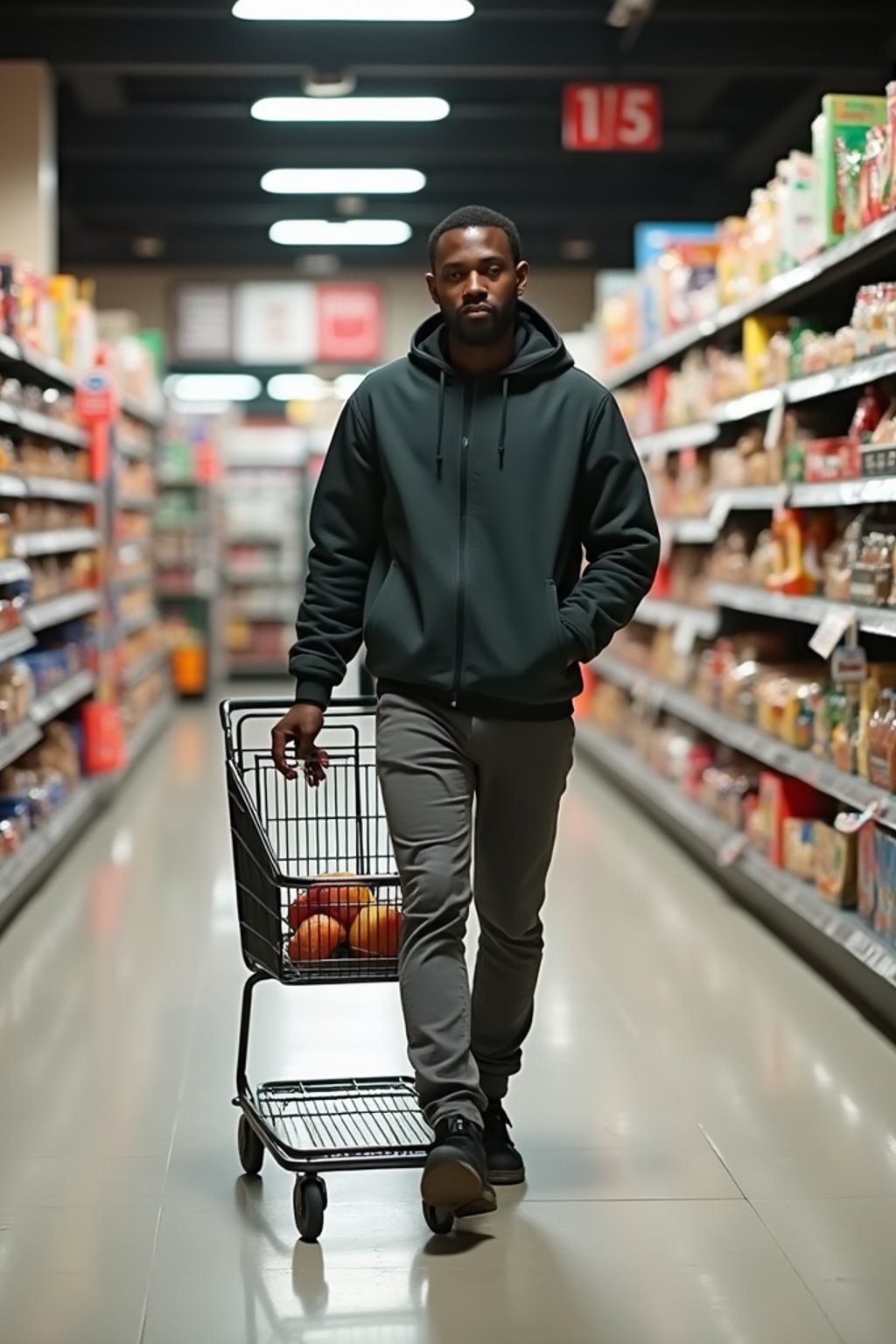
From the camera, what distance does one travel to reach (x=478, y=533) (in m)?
3.29

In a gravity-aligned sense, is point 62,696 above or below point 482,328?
below

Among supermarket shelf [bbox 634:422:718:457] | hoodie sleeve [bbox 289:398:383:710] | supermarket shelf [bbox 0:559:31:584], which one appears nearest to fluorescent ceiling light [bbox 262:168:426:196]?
supermarket shelf [bbox 634:422:718:457]

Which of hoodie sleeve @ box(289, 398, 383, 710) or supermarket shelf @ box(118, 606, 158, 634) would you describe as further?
supermarket shelf @ box(118, 606, 158, 634)

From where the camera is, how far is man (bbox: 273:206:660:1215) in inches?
127

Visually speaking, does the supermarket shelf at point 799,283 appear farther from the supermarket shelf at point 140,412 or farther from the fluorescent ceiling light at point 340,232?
the fluorescent ceiling light at point 340,232

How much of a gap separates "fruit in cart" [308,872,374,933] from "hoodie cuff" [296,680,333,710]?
317 mm

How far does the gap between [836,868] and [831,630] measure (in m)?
0.72

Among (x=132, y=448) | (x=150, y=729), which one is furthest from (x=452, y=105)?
(x=150, y=729)

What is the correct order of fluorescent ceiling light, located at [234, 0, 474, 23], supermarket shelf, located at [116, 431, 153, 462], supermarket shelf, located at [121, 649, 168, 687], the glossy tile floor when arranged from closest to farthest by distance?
the glossy tile floor < fluorescent ceiling light, located at [234, 0, 474, 23] < supermarket shelf, located at [121, 649, 168, 687] < supermarket shelf, located at [116, 431, 153, 462]

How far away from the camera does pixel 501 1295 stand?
9.71 ft

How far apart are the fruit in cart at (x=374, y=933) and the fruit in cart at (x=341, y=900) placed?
0.04 ft

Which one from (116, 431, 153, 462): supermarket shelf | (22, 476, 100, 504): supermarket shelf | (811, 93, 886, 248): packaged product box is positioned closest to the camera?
(811, 93, 886, 248): packaged product box

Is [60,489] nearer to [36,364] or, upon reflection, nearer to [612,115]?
[36,364]

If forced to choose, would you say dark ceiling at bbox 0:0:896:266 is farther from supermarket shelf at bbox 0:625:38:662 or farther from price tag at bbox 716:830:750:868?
price tag at bbox 716:830:750:868
